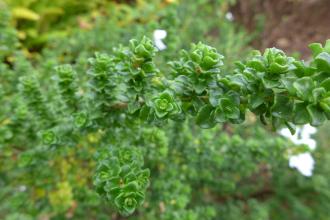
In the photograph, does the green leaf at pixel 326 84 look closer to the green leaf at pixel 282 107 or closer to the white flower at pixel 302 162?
the green leaf at pixel 282 107

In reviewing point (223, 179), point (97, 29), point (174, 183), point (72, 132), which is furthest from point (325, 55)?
point (97, 29)

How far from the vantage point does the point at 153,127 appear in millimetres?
1598

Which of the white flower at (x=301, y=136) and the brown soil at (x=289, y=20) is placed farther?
the brown soil at (x=289, y=20)

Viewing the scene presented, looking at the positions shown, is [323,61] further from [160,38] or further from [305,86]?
[160,38]

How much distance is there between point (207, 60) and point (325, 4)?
11.1ft

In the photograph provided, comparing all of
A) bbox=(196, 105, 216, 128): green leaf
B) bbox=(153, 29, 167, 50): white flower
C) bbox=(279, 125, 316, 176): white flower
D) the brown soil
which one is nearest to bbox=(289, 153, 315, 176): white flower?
bbox=(279, 125, 316, 176): white flower

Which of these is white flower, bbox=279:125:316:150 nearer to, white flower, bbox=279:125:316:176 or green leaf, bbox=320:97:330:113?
white flower, bbox=279:125:316:176

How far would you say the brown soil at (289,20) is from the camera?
3814 millimetres

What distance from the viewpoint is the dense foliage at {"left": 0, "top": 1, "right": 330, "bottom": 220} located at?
974 millimetres

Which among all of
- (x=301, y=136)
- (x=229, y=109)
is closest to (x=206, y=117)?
(x=229, y=109)

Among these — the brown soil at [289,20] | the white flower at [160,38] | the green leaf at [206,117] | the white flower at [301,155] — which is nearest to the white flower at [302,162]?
the white flower at [301,155]

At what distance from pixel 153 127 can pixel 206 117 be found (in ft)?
1.92

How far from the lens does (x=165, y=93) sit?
1.01 metres

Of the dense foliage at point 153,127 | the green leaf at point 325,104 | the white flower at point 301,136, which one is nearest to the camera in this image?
the green leaf at point 325,104
